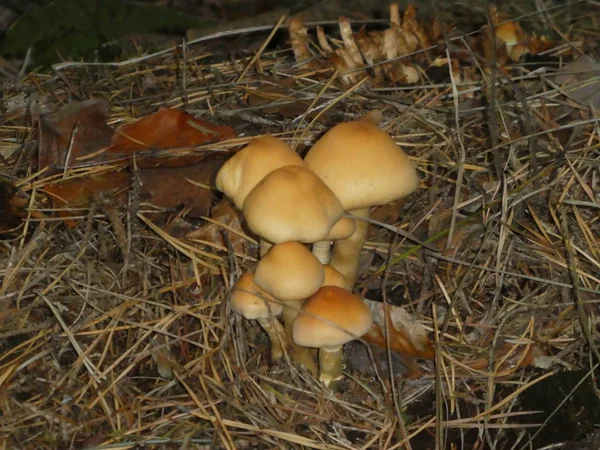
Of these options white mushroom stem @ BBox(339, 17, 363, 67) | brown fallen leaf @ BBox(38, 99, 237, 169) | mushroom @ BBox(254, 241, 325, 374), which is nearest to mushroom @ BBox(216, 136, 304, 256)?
mushroom @ BBox(254, 241, 325, 374)

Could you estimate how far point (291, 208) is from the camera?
1.91 metres

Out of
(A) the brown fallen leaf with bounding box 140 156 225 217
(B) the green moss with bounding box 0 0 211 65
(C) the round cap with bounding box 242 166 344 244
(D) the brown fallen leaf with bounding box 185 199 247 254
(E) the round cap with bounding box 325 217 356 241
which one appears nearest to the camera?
(C) the round cap with bounding box 242 166 344 244

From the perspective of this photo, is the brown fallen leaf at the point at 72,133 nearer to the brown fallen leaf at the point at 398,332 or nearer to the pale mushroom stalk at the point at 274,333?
the pale mushroom stalk at the point at 274,333

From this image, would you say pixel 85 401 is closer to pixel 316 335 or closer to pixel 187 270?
pixel 187 270

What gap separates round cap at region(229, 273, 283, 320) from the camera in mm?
2143

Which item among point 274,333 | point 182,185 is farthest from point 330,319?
point 182,185

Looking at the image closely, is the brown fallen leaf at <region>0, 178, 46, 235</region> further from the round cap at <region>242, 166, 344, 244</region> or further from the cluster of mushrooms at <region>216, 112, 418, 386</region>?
the round cap at <region>242, 166, 344, 244</region>

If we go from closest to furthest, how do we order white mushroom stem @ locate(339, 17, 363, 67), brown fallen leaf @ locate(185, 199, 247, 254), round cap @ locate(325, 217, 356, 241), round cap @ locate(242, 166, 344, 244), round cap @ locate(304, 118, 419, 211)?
round cap @ locate(242, 166, 344, 244), round cap @ locate(304, 118, 419, 211), round cap @ locate(325, 217, 356, 241), brown fallen leaf @ locate(185, 199, 247, 254), white mushroom stem @ locate(339, 17, 363, 67)

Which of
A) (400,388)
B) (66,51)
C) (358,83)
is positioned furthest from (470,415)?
(66,51)

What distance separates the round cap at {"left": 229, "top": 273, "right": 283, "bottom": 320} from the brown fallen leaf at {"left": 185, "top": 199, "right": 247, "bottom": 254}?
499 mm

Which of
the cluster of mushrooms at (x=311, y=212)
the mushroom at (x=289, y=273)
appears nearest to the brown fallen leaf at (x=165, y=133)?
the cluster of mushrooms at (x=311, y=212)

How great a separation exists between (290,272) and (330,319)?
0.68ft

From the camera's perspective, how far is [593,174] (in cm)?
273

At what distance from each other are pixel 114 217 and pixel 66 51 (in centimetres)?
217
